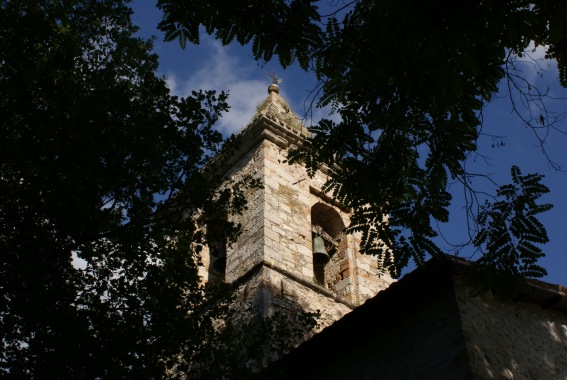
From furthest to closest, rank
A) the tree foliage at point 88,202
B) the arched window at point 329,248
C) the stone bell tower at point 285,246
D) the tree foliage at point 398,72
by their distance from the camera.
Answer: the arched window at point 329,248 < the stone bell tower at point 285,246 < the tree foliage at point 88,202 < the tree foliage at point 398,72

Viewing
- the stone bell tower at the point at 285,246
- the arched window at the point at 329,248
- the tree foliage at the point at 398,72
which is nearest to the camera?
the tree foliage at the point at 398,72

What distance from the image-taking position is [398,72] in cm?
505

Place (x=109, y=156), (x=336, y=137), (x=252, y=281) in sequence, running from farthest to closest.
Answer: (x=252, y=281), (x=109, y=156), (x=336, y=137)

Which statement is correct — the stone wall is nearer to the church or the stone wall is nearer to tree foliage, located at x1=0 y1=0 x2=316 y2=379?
the church

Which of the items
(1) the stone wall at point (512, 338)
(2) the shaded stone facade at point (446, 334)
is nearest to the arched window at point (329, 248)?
(2) the shaded stone facade at point (446, 334)

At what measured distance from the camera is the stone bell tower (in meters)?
11.1

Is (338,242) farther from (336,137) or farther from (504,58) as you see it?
(504,58)

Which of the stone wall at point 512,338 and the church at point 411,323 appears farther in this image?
the church at point 411,323

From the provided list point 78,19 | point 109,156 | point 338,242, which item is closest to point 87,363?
point 109,156

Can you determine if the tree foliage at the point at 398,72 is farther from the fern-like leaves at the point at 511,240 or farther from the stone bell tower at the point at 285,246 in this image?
the stone bell tower at the point at 285,246

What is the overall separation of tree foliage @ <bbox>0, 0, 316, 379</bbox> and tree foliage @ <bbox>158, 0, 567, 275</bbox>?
1841mm

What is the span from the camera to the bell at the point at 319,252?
41.7ft

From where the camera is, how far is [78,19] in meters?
7.72

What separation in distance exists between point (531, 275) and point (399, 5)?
88.9 inches
